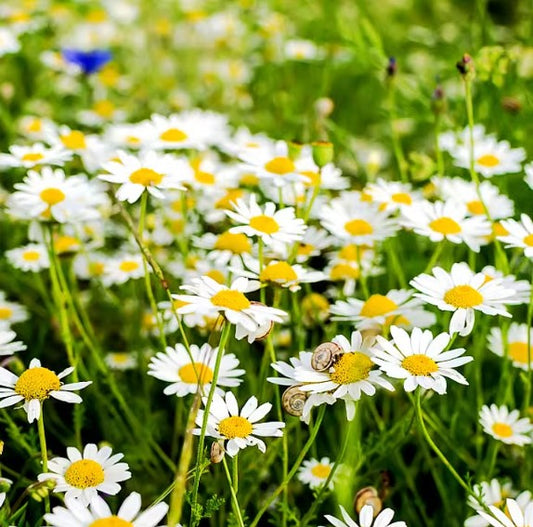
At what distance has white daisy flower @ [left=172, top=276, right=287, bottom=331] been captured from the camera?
0.86 m

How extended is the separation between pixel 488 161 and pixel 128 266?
0.65m

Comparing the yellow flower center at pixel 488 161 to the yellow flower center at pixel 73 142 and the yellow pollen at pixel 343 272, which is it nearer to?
the yellow pollen at pixel 343 272

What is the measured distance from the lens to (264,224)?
1.09m

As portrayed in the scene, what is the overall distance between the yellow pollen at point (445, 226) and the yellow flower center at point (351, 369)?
351 millimetres

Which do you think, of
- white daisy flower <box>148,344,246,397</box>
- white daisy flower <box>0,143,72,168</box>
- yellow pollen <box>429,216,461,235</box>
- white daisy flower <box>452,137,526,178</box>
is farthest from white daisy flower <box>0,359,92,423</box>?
white daisy flower <box>452,137,526,178</box>

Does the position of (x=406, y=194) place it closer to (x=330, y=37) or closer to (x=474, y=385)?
(x=474, y=385)

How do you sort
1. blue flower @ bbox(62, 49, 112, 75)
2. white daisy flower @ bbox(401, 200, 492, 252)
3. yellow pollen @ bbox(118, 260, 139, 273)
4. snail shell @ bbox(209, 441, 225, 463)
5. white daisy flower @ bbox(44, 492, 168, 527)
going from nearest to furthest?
1. white daisy flower @ bbox(44, 492, 168, 527)
2. snail shell @ bbox(209, 441, 225, 463)
3. white daisy flower @ bbox(401, 200, 492, 252)
4. yellow pollen @ bbox(118, 260, 139, 273)
5. blue flower @ bbox(62, 49, 112, 75)

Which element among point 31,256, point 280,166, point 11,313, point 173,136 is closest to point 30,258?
point 31,256

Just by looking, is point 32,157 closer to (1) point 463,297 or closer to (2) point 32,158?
(2) point 32,158

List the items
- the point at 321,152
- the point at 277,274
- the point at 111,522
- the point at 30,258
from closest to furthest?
the point at 111,522, the point at 277,274, the point at 321,152, the point at 30,258

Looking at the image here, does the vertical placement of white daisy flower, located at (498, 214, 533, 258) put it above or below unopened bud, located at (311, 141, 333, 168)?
below

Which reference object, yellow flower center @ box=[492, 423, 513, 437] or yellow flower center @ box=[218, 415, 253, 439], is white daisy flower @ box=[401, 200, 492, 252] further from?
yellow flower center @ box=[218, 415, 253, 439]

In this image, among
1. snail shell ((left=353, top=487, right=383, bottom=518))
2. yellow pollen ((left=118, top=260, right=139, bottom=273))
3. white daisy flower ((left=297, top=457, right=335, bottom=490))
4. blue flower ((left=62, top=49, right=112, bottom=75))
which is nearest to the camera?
snail shell ((left=353, top=487, right=383, bottom=518))

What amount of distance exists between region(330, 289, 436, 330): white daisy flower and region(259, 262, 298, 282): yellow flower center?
88 mm
